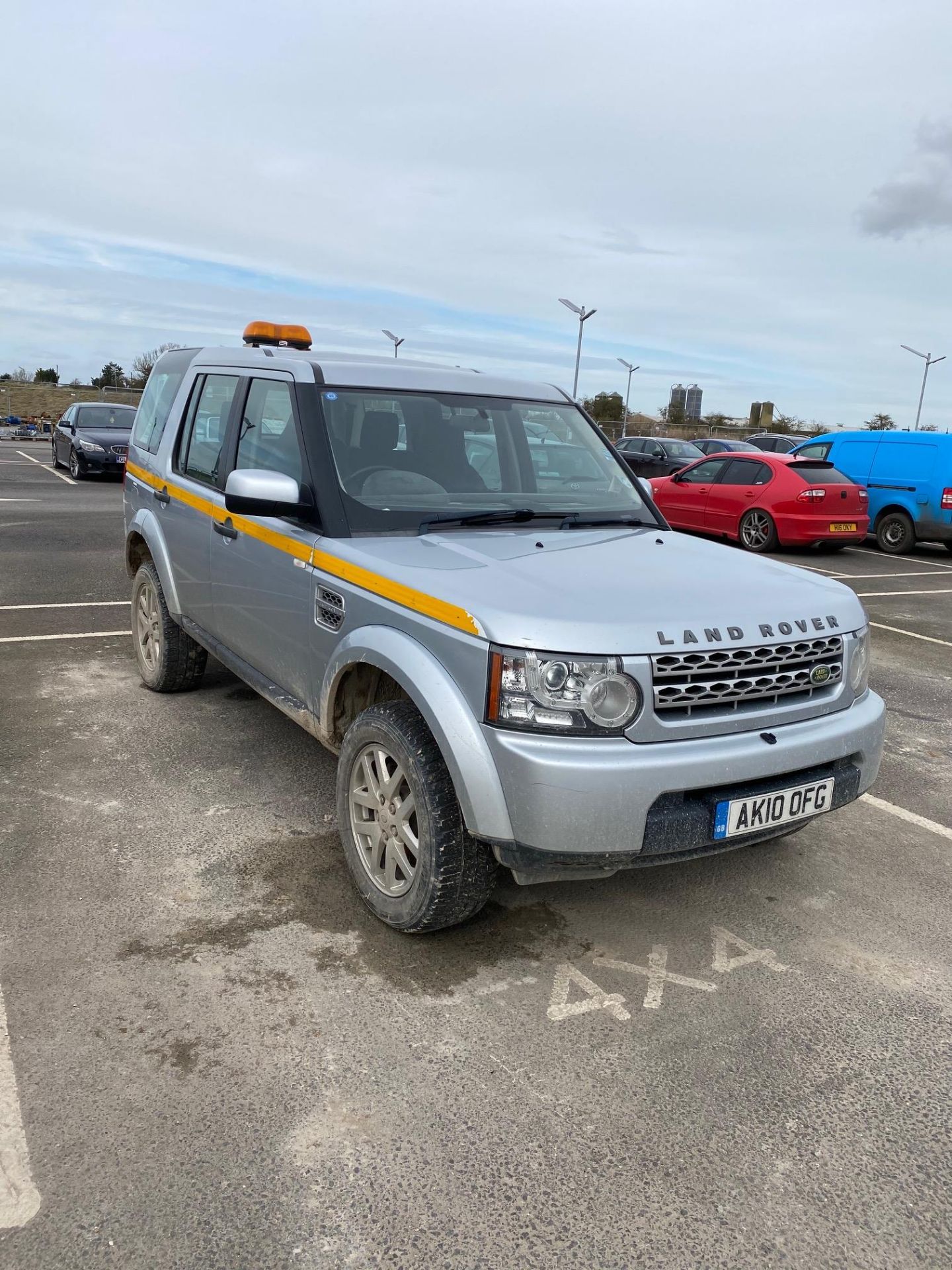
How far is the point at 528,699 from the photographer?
2.72 metres

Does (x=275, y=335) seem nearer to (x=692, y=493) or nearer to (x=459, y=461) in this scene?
(x=459, y=461)

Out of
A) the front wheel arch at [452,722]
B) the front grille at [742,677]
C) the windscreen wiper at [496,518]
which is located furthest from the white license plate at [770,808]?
the windscreen wiper at [496,518]

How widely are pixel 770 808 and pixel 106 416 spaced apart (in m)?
20.8

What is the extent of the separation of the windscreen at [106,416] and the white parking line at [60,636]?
48.9ft

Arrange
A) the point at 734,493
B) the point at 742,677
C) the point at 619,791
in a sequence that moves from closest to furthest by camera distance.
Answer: the point at 619,791 → the point at 742,677 → the point at 734,493

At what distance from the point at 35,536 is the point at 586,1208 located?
37.6 feet

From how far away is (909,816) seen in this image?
4586mm

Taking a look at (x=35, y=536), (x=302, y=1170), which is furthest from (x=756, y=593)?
(x=35, y=536)

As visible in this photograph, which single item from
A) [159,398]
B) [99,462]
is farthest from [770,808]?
[99,462]

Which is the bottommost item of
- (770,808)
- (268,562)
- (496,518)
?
(770,808)

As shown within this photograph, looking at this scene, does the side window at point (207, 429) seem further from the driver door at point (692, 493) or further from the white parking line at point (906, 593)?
the driver door at point (692, 493)

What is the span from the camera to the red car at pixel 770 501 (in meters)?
13.6

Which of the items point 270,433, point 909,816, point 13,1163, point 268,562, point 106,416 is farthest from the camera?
point 106,416

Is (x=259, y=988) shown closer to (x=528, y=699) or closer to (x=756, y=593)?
(x=528, y=699)
